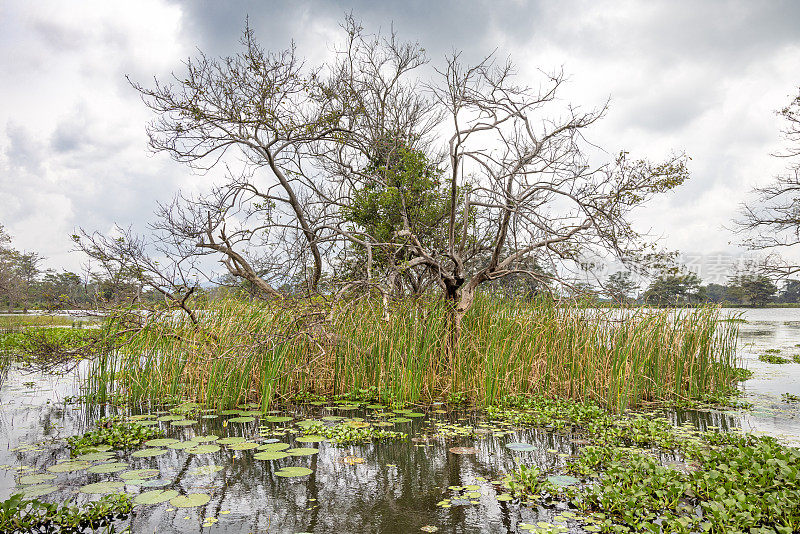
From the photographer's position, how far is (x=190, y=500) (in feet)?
9.65

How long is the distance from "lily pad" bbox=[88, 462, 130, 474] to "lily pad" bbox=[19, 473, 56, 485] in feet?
0.82

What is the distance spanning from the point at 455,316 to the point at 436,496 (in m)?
4.17

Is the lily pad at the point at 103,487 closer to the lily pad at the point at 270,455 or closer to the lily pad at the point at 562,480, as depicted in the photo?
the lily pad at the point at 270,455

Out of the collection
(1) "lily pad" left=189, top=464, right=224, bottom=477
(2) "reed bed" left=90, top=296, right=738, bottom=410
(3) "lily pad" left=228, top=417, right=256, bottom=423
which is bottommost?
(1) "lily pad" left=189, top=464, right=224, bottom=477

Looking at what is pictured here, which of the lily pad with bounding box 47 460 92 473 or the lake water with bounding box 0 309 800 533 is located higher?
the lily pad with bounding box 47 460 92 473

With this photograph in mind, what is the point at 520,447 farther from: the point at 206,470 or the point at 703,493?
the point at 206,470

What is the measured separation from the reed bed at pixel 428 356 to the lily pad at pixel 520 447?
1567 millimetres


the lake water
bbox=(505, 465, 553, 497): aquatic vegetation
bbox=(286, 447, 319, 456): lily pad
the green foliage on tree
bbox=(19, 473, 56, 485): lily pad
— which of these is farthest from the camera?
the green foliage on tree

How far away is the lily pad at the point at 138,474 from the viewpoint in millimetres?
3355

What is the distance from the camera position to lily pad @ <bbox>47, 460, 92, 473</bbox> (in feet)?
11.6

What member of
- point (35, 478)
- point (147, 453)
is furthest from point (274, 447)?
point (35, 478)

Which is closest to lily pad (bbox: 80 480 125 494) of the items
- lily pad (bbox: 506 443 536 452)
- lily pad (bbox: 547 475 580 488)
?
lily pad (bbox: 547 475 580 488)

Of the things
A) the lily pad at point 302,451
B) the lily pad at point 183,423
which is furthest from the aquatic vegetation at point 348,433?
the lily pad at point 183,423

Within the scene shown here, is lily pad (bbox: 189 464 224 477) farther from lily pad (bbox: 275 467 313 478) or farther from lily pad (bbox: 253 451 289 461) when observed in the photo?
lily pad (bbox: 275 467 313 478)
